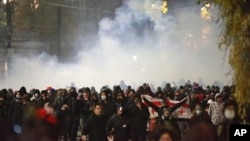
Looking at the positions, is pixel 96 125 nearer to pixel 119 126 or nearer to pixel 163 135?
pixel 119 126

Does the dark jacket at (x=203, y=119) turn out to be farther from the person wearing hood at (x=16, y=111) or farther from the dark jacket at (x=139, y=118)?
the person wearing hood at (x=16, y=111)

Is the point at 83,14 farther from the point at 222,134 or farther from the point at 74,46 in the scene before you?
the point at 222,134

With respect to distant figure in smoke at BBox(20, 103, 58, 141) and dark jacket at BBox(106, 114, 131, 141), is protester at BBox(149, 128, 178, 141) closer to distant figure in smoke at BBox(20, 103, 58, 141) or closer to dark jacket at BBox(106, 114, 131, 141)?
distant figure in smoke at BBox(20, 103, 58, 141)

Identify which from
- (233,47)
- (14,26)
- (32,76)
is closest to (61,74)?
(32,76)

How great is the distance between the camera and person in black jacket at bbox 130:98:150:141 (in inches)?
568

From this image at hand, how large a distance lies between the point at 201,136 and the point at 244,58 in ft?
3.88

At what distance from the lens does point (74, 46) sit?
151 ft

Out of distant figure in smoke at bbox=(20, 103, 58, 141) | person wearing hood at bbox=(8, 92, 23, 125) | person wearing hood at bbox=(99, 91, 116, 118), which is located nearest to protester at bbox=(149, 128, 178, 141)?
distant figure in smoke at bbox=(20, 103, 58, 141)

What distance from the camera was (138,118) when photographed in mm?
14555

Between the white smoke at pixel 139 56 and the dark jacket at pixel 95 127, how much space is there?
2629cm

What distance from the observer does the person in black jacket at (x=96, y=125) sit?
40.6 feet

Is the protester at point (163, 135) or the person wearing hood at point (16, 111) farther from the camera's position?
the person wearing hood at point (16, 111)

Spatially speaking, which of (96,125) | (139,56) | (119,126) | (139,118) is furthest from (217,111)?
(139,56)

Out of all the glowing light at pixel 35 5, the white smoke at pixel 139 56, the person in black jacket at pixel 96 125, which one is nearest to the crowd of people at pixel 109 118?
the person in black jacket at pixel 96 125
